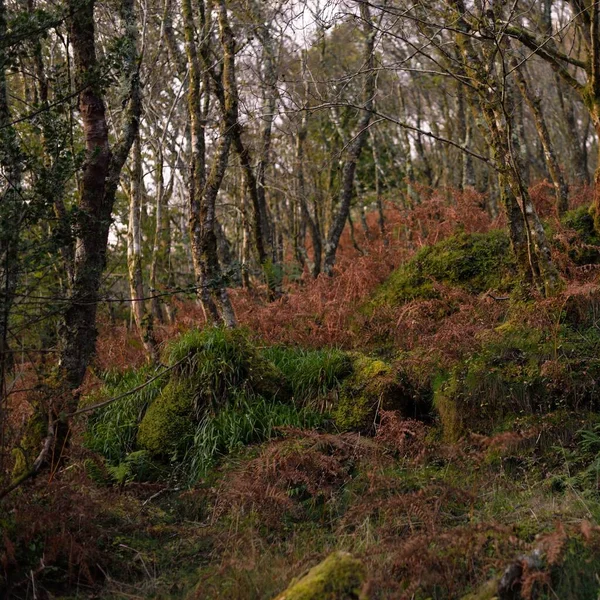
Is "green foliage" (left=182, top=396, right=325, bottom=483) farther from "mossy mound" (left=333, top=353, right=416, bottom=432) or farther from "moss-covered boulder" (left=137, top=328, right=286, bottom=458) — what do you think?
"mossy mound" (left=333, top=353, right=416, bottom=432)

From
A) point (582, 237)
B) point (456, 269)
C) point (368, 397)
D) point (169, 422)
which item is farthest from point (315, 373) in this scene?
point (582, 237)

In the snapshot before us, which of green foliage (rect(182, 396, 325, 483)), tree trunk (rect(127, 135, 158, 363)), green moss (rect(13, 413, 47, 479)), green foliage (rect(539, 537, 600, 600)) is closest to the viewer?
green foliage (rect(539, 537, 600, 600))

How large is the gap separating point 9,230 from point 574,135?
514 inches

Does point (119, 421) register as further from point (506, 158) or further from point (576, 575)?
point (576, 575)

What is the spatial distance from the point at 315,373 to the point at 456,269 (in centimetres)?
303

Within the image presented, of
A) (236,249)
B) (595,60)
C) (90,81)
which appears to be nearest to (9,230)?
(90,81)

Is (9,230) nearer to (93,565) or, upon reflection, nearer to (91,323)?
(91,323)

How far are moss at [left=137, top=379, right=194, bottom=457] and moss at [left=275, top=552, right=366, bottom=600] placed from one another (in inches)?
151

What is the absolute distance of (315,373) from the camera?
25.7ft

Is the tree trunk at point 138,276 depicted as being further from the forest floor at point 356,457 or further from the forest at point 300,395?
the forest floor at point 356,457

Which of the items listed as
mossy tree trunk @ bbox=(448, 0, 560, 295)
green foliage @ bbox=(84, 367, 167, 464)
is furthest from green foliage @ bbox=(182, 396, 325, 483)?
mossy tree trunk @ bbox=(448, 0, 560, 295)

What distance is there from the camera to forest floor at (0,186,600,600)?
13.0 feet

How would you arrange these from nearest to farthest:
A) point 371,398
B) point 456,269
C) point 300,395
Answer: point 371,398
point 300,395
point 456,269

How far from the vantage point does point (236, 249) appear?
77.0 ft
